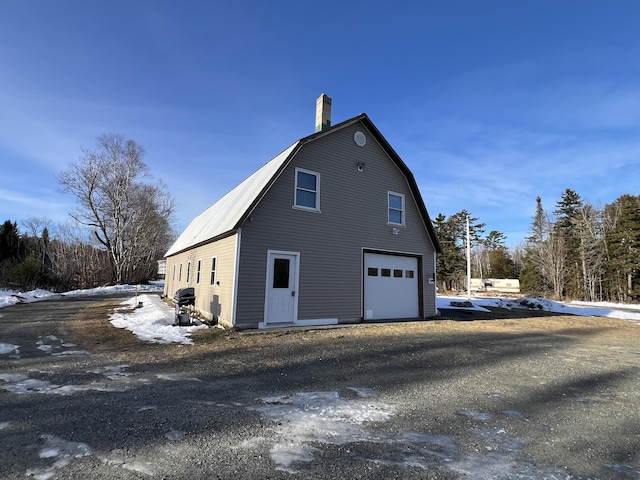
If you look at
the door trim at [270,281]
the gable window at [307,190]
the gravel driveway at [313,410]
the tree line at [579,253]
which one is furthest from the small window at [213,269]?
the tree line at [579,253]

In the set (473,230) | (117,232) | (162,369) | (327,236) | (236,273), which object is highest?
(473,230)

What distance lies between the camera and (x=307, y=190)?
11125mm

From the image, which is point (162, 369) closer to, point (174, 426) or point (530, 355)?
point (174, 426)

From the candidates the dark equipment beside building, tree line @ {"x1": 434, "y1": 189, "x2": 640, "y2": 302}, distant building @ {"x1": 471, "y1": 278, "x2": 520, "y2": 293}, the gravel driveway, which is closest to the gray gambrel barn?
the dark equipment beside building

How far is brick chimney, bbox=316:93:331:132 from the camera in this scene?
1266 cm

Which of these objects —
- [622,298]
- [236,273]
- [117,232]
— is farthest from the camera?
[117,232]

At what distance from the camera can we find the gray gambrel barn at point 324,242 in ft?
32.3

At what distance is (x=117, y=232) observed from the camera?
32.6 meters

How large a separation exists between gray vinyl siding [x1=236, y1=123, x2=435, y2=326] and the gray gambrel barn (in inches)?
1.2

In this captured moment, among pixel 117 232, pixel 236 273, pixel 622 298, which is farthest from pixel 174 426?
pixel 622 298

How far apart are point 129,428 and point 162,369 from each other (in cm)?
260

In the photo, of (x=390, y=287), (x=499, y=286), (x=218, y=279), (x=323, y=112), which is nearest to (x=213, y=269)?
(x=218, y=279)

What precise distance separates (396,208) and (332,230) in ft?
10.9

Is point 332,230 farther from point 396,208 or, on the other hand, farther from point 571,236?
point 571,236
